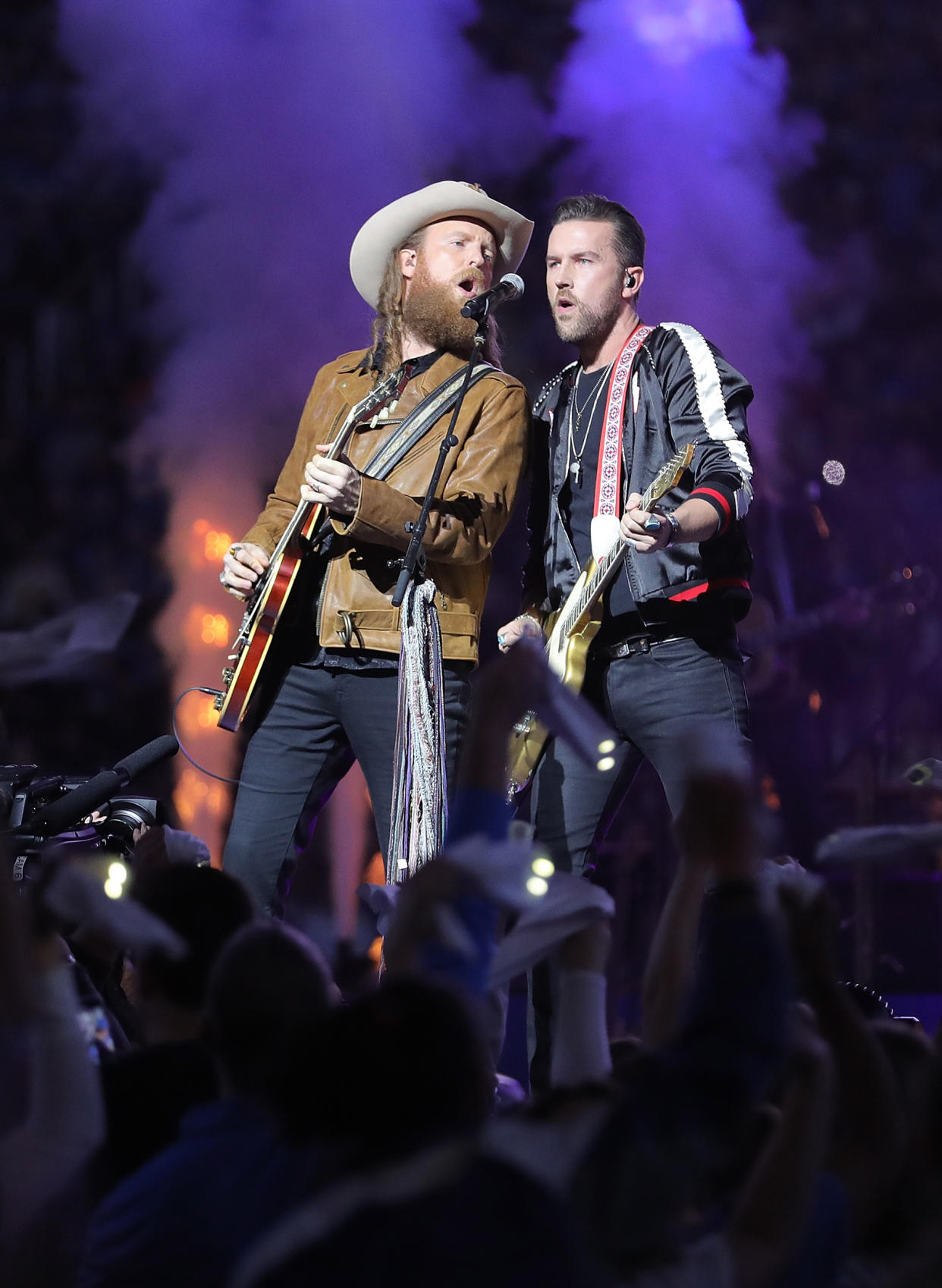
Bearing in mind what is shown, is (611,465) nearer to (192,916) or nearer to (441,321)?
(441,321)

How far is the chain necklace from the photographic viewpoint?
148 inches

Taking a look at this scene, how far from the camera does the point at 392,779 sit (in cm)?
348

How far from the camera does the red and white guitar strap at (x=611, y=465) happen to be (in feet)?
11.8

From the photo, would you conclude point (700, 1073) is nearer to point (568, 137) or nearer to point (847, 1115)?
point (847, 1115)

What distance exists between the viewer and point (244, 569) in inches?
144

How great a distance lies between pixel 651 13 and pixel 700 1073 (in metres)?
6.37

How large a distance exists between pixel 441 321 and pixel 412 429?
37cm

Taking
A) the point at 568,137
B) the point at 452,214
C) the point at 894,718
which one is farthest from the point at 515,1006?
the point at 568,137

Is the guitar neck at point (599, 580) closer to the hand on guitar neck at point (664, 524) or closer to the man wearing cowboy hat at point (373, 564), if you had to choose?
the hand on guitar neck at point (664, 524)

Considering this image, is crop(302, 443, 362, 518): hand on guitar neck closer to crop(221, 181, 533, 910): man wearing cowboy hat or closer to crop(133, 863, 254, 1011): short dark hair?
crop(221, 181, 533, 910): man wearing cowboy hat

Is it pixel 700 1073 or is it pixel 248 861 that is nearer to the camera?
pixel 700 1073

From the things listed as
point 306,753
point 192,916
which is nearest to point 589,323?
point 306,753

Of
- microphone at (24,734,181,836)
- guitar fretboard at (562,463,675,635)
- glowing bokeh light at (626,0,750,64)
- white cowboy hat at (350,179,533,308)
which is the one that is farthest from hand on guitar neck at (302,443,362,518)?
glowing bokeh light at (626,0,750,64)

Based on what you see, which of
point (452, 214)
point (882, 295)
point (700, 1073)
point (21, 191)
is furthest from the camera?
point (882, 295)
